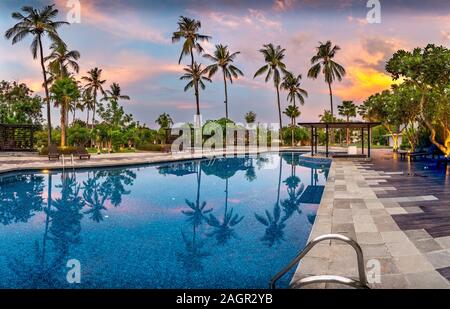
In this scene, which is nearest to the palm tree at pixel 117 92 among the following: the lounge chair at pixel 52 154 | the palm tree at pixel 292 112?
the palm tree at pixel 292 112

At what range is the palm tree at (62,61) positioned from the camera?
3312 cm

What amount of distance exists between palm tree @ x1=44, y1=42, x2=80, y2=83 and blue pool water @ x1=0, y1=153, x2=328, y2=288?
2402 centimetres

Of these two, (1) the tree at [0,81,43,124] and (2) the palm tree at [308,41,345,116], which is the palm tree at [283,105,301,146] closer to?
(2) the palm tree at [308,41,345,116]

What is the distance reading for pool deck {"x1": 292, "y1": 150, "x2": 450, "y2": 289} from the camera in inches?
148

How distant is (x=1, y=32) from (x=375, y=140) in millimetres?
55326

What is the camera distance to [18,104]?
36656mm

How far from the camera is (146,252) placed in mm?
5457

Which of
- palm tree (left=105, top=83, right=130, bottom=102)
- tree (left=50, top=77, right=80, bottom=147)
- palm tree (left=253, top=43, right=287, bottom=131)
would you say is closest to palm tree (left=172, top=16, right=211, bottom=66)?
palm tree (left=253, top=43, right=287, bottom=131)

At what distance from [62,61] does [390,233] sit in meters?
37.7

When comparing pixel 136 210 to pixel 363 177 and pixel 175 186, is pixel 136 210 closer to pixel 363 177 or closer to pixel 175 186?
pixel 175 186

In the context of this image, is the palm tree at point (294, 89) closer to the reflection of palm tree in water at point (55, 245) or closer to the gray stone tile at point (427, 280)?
the reflection of palm tree in water at point (55, 245)

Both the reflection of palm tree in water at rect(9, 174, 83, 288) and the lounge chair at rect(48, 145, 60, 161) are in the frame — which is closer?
the reflection of palm tree in water at rect(9, 174, 83, 288)

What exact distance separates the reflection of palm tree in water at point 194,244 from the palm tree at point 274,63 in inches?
1381

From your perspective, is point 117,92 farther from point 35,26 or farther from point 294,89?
point 294,89
